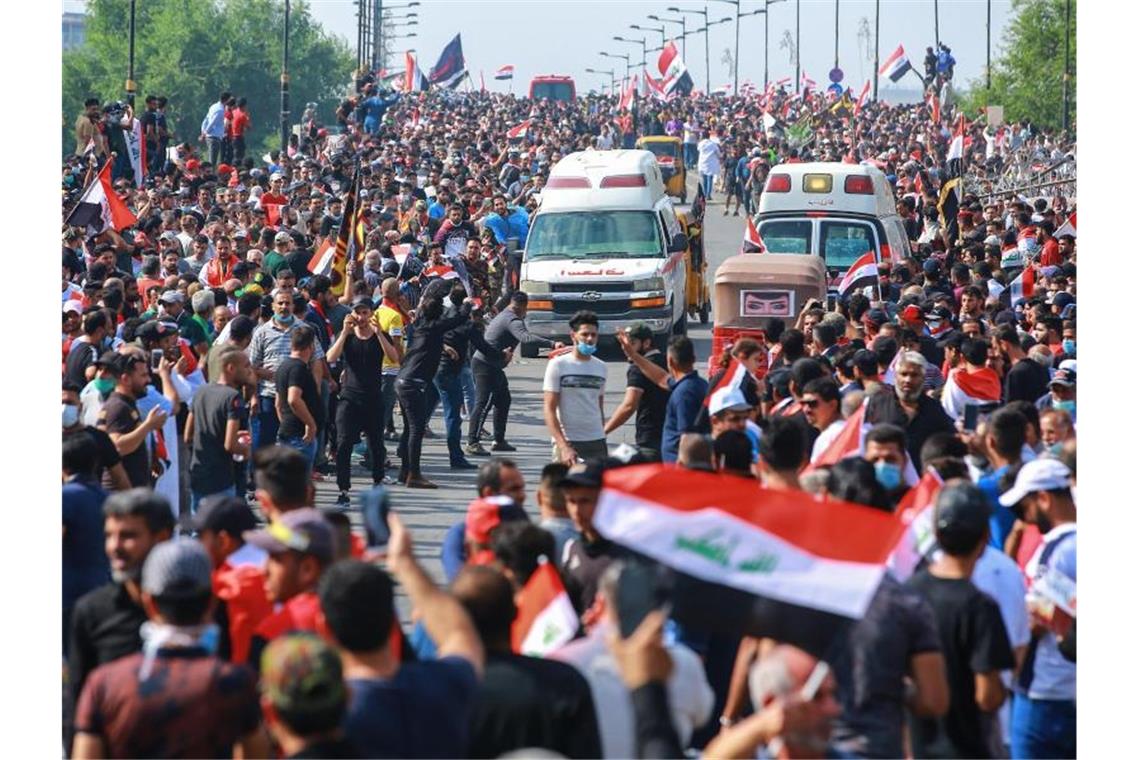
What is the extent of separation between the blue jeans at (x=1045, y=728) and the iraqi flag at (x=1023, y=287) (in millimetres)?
12970

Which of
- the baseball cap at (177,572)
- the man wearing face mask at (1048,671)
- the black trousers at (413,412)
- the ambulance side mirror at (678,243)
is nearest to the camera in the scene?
the baseball cap at (177,572)

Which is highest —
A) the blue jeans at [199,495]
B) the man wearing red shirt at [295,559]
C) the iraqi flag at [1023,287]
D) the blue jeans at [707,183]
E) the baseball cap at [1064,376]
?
the blue jeans at [707,183]

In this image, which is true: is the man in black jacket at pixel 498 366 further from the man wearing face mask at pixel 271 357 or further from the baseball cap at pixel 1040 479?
the baseball cap at pixel 1040 479

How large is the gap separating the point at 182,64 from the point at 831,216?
256ft

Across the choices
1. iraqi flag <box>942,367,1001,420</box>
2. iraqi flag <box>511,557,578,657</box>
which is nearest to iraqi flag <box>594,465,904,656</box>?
iraqi flag <box>511,557,578,657</box>

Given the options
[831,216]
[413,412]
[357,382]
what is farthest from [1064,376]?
[831,216]

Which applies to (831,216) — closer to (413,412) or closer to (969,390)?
(413,412)

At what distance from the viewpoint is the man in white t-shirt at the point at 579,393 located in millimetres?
14945

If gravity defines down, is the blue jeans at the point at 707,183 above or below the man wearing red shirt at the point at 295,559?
above

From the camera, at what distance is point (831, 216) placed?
88.1 feet

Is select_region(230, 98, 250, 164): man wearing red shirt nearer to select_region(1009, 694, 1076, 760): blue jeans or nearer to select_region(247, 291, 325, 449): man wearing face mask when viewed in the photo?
select_region(247, 291, 325, 449): man wearing face mask

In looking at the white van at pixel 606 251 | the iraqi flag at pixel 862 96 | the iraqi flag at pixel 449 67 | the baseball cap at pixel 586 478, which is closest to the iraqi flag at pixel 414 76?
the iraqi flag at pixel 449 67

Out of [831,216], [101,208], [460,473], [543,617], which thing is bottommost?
[460,473]

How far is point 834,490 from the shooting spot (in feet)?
28.1
